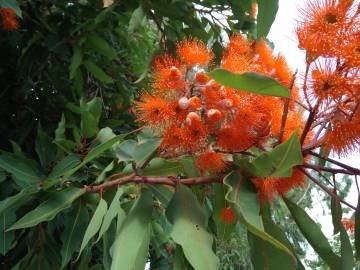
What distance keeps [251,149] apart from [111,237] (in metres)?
0.59

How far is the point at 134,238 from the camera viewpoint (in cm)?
99

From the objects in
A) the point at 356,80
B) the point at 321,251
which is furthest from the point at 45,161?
the point at 356,80

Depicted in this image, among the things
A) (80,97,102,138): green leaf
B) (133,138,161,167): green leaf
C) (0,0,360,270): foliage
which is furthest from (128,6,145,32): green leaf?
(133,138,161,167): green leaf

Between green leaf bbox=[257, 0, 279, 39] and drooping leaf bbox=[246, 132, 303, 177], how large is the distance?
9.6 inches

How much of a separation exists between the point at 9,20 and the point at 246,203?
1.62 metres

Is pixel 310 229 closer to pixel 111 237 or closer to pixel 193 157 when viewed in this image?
pixel 193 157

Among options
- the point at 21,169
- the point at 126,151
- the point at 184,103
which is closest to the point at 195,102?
the point at 184,103

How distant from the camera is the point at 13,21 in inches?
86.1

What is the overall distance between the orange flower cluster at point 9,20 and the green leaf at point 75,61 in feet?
1.04

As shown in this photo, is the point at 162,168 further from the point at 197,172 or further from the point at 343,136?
the point at 343,136

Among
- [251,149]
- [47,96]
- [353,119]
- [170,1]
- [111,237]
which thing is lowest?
[47,96]

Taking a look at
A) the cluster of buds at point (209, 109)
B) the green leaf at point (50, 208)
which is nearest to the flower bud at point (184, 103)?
the cluster of buds at point (209, 109)

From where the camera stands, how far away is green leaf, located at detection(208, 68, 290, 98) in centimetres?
81

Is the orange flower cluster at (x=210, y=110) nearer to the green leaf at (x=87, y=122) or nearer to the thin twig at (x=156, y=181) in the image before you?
the thin twig at (x=156, y=181)
